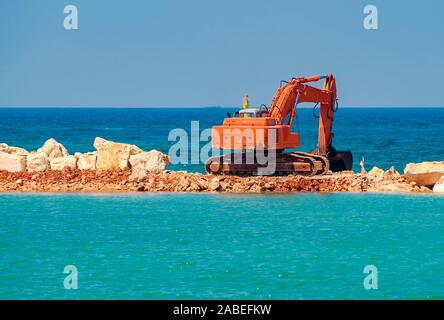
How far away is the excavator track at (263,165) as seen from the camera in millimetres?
42688

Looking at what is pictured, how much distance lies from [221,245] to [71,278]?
624cm

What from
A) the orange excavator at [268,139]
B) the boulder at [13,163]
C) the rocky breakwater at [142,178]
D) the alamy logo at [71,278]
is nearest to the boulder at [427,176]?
the rocky breakwater at [142,178]

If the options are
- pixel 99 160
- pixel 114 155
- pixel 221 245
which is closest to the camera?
pixel 221 245

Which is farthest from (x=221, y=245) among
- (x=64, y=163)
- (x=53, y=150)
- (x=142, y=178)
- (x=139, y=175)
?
(x=53, y=150)

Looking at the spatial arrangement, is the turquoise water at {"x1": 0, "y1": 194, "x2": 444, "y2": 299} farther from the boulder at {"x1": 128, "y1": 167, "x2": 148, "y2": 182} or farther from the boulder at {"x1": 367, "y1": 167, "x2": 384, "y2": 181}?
the boulder at {"x1": 367, "y1": 167, "x2": 384, "y2": 181}

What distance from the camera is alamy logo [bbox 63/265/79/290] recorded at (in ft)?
78.9

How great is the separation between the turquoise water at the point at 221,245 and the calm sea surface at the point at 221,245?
3 cm

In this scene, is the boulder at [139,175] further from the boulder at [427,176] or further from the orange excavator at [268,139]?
the boulder at [427,176]

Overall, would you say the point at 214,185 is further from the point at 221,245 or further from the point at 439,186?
the point at 221,245

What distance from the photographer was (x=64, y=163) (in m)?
43.9

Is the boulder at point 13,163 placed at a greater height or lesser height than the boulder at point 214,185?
greater

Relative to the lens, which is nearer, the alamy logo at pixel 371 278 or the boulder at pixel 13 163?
the alamy logo at pixel 371 278

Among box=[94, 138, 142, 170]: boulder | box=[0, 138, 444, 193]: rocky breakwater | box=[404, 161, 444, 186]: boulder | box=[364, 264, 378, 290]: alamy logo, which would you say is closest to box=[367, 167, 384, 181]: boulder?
box=[0, 138, 444, 193]: rocky breakwater

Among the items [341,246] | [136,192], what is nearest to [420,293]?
[341,246]
